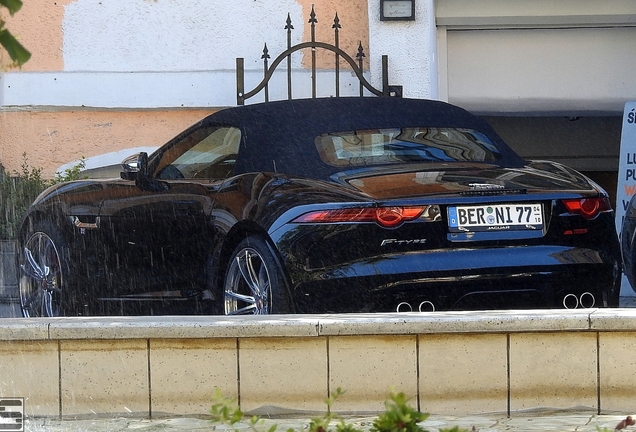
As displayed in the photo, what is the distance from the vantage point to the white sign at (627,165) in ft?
36.7

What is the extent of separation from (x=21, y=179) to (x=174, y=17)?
2345 millimetres

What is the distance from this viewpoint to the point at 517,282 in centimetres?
611

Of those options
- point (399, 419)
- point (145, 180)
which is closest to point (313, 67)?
point (145, 180)

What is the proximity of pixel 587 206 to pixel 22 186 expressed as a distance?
702 cm

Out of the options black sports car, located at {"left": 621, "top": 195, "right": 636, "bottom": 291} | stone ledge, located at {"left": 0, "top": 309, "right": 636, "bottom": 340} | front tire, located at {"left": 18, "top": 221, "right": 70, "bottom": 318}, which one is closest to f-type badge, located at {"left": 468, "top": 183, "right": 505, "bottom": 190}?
stone ledge, located at {"left": 0, "top": 309, "right": 636, "bottom": 340}

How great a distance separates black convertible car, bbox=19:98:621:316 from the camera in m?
5.98

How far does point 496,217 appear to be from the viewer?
6090 mm

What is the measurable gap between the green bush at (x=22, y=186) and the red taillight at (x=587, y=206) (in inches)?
233

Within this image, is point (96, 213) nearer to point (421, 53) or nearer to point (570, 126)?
point (421, 53)

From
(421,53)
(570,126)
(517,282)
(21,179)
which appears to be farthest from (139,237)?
(570,126)

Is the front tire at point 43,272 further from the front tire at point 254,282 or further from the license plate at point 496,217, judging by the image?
the license plate at point 496,217

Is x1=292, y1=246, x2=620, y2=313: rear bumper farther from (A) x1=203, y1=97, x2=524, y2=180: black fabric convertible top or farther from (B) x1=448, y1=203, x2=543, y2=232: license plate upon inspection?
(A) x1=203, y1=97, x2=524, y2=180: black fabric convertible top

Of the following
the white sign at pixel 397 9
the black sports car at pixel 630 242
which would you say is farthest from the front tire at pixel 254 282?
the white sign at pixel 397 9

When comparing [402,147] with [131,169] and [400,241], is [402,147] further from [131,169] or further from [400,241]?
[131,169]
